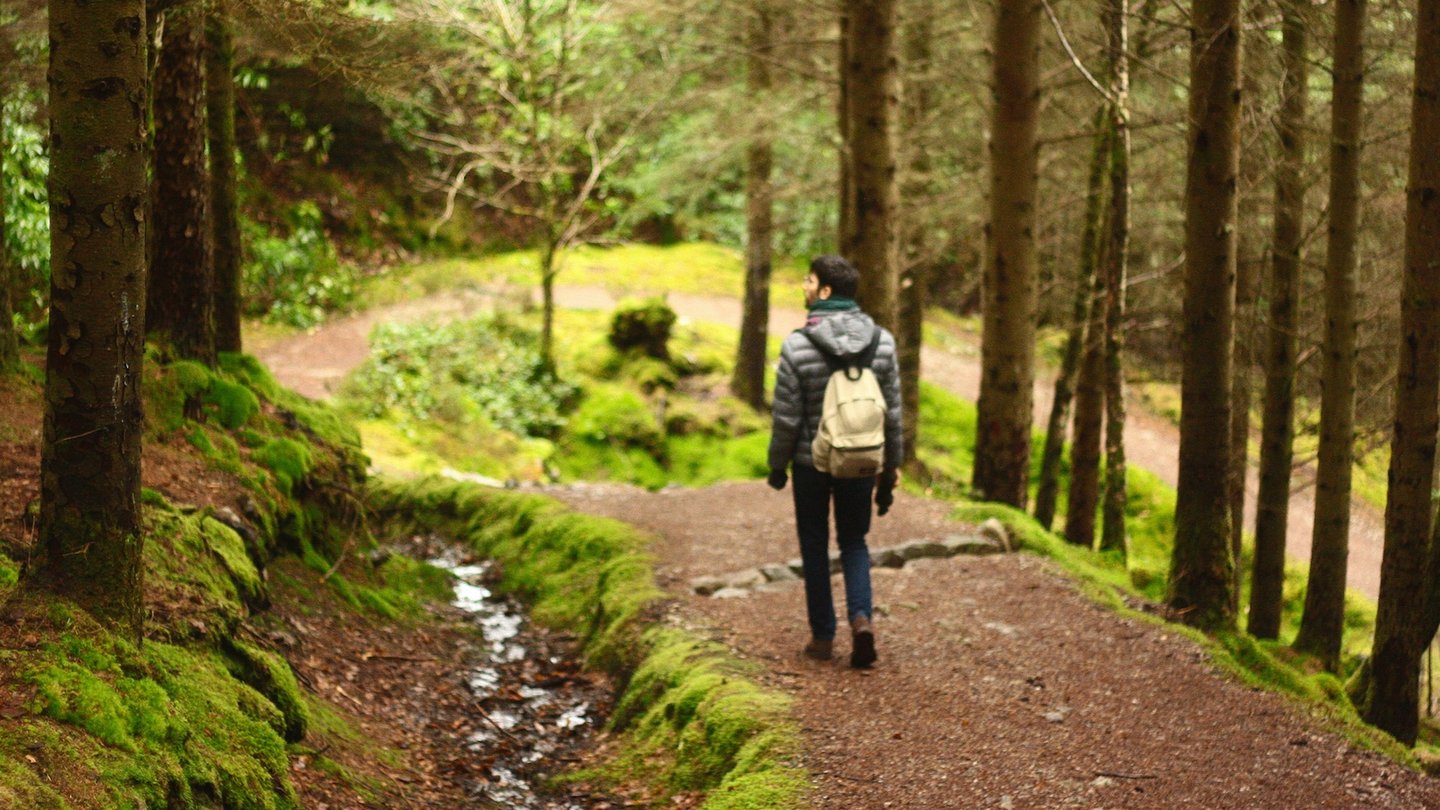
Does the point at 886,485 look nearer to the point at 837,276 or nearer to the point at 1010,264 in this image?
the point at 837,276

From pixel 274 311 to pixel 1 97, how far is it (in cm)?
1285

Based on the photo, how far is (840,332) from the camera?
6.14 m

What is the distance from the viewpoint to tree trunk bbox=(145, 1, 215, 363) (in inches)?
271

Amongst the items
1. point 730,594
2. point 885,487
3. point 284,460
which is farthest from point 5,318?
point 885,487

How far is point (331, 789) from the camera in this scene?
487 centimetres

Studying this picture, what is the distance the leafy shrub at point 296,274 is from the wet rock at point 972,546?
13199 millimetres

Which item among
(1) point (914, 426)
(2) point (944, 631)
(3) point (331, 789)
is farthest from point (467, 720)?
(1) point (914, 426)

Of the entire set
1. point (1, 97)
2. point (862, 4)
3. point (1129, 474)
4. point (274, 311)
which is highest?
point (862, 4)

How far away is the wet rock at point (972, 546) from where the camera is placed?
8828 mm

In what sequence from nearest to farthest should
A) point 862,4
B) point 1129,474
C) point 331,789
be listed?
point 331,789
point 862,4
point 1129,474

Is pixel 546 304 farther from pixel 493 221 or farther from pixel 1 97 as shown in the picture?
pixel 1 97

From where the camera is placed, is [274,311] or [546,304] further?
[274,311]

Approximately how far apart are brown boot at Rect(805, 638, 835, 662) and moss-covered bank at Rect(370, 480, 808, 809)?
42cm

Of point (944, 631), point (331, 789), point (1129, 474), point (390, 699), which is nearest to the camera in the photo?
point (331, 789)
